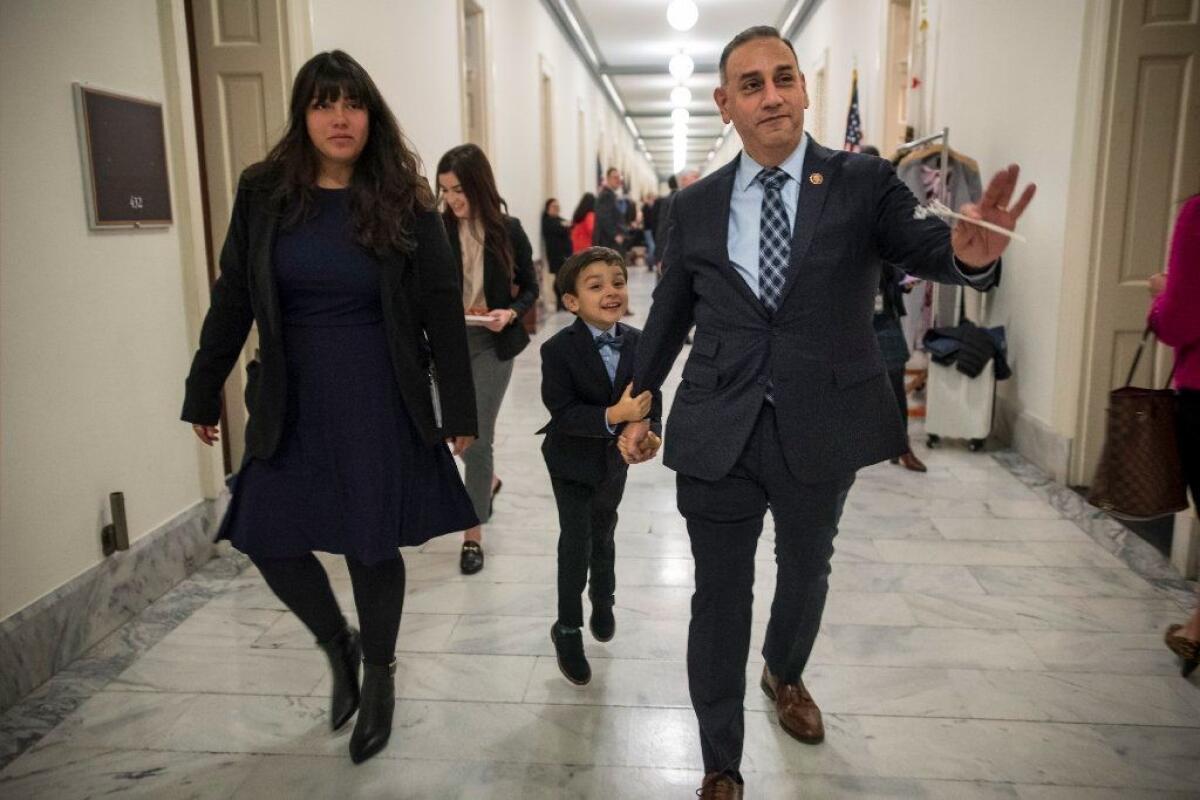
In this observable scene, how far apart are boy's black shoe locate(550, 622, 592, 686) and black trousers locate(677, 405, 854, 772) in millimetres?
724

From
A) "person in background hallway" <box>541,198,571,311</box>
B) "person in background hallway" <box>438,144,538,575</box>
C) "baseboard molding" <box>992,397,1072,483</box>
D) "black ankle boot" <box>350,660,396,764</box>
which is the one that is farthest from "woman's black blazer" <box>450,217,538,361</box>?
"person in background hallway" <box>541,198,571,311</box>

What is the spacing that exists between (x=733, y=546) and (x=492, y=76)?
26.6 feet

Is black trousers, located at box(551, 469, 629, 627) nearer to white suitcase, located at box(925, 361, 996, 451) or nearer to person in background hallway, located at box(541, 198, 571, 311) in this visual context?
white suitcase, located at box(925, 361, 996, 451)

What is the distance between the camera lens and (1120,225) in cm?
458

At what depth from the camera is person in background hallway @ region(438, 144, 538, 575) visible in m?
3.74

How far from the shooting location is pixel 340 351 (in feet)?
7.66

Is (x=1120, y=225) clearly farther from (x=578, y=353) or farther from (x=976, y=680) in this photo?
(x=578, y=353)

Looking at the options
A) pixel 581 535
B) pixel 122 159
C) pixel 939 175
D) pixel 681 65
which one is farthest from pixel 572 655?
pixel 681 65

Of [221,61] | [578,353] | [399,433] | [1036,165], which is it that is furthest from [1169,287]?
[221,61]

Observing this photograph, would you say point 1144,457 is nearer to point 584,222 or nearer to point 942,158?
point 942,158

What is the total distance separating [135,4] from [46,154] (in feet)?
2.71

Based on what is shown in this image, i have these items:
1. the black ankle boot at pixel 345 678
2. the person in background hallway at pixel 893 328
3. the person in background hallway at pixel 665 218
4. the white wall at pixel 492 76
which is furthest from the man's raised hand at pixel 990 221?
the white wall at pixel 492 76

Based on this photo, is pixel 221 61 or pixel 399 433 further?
pixel 221 61

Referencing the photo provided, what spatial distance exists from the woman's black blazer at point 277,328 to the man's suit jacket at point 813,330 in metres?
0.65
